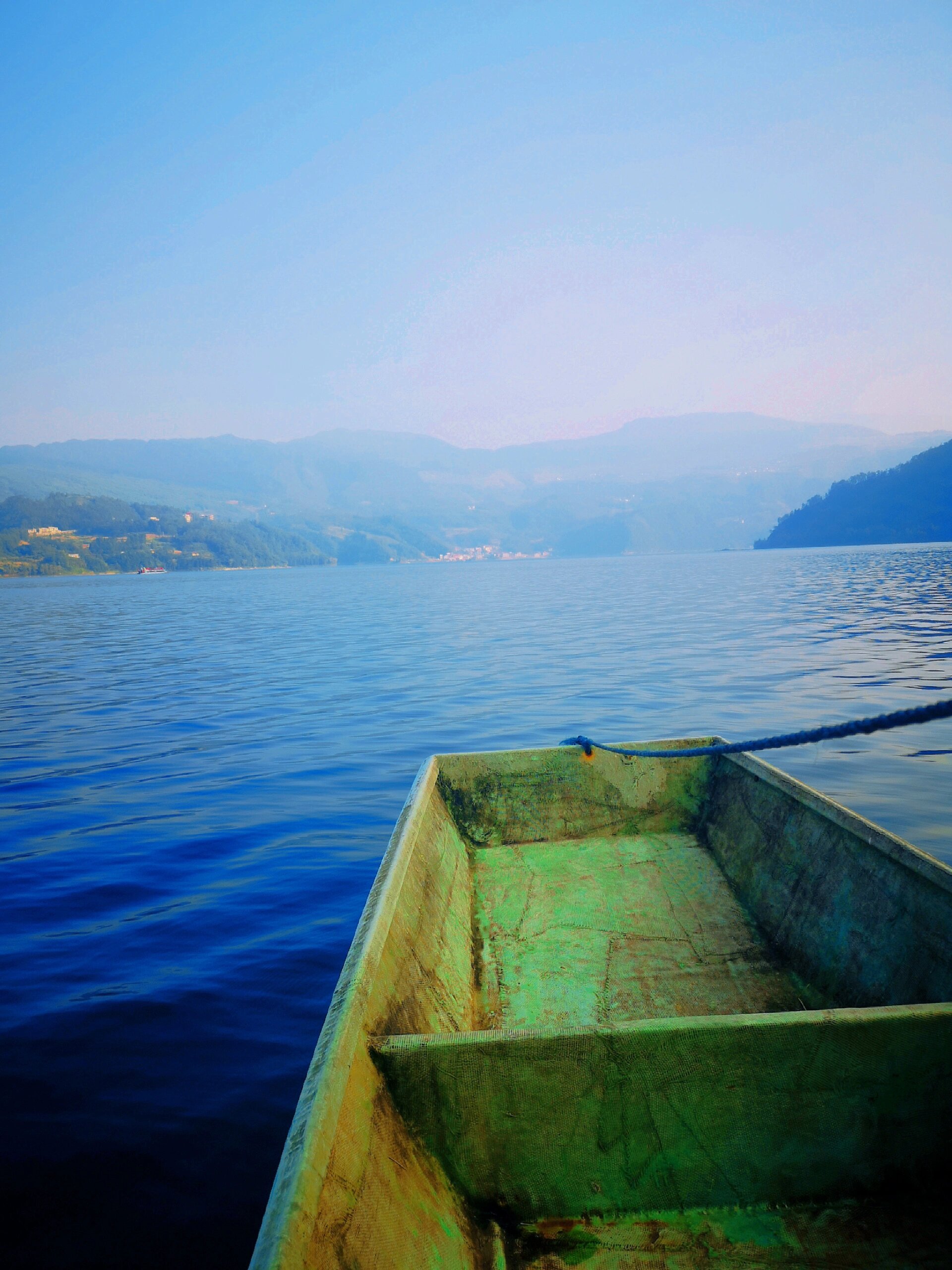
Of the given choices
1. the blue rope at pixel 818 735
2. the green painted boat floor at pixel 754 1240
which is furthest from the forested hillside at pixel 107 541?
the green painted boat floor at pixel 754 1240

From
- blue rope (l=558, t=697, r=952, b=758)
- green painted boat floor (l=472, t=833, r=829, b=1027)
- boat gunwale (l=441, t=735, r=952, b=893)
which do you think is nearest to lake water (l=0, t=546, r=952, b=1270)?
green painted boat floor (l=472, t=833, r=829, b=1027)

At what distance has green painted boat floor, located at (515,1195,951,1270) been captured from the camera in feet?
7.25

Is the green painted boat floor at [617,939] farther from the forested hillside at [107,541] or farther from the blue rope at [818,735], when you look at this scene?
the forested hillside at [107,541]

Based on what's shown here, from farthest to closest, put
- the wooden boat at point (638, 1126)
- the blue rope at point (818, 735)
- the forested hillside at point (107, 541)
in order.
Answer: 1. the forested hillside at point (107, 541)
2. the blue rope at point (818, 735)
3. the wooden boat at point (638, 1126)

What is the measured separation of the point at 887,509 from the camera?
128 metres

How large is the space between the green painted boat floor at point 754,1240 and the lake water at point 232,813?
1548mm

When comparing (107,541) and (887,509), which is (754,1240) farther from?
(107,541)

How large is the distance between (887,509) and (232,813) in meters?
146

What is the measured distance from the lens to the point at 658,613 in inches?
1233

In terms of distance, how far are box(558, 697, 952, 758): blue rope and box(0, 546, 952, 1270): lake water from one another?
8.97 ft

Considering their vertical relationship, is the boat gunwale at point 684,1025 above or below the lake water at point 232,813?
above

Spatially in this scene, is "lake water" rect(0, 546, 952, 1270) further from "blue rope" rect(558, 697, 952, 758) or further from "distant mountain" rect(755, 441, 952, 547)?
"distant mountain" rect(755, 441, 952, 547)

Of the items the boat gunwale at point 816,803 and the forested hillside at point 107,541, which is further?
the forested hillside at point 107,541

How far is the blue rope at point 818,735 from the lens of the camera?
2.71 metres
